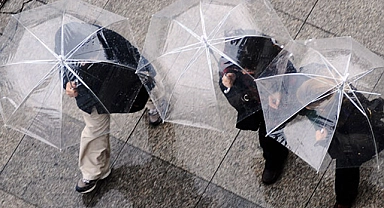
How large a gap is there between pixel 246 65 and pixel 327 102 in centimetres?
64

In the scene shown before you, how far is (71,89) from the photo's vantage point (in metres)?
4.81

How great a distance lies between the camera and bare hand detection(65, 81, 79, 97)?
4789 millimetres

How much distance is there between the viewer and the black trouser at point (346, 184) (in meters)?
5.25

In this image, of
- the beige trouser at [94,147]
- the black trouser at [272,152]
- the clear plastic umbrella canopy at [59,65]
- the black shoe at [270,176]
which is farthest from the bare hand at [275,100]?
the beige trouser at [94,147]

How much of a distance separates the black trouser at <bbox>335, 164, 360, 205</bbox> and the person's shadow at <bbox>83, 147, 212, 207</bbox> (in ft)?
Result: 3.58

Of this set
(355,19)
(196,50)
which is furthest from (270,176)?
(355,19)

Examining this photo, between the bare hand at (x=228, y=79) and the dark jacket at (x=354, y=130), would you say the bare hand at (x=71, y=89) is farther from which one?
the dark jacket at (x=354, y=130)

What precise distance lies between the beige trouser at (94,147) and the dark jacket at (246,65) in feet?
3.58

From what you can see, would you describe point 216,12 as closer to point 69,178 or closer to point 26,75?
point 26,75

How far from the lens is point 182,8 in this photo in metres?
4.96

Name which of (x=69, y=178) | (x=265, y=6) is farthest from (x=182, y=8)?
(x=69, y=178)

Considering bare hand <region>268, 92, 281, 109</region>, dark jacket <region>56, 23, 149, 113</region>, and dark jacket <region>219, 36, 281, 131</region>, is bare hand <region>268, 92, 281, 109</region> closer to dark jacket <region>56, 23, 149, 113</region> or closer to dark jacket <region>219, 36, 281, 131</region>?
dark jacket <region>219, 36, 281, 131</region>

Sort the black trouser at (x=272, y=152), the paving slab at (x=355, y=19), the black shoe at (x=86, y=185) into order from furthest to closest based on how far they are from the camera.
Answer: the paving slab at (x=355, y=19)
the black shoe at (x=86, y=185)
the black trouser at (x=272, y=152)

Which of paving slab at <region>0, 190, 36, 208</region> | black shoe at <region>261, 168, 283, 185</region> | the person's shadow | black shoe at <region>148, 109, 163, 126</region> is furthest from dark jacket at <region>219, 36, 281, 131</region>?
paving slab at <region>0, 190, 36, 208</region>
